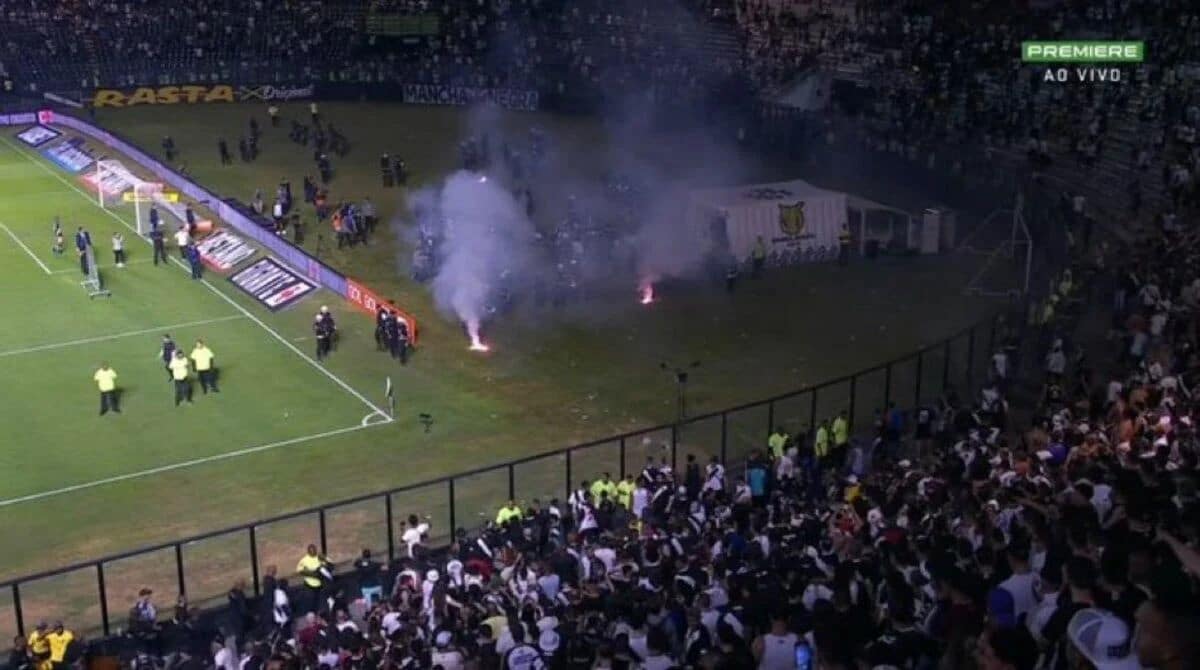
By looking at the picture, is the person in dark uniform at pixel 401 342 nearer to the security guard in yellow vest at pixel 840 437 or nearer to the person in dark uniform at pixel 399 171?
the security guard in yellow vest at pixel 840 437

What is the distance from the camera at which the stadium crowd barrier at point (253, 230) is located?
118 feet

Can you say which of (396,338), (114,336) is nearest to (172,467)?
→ (396,338)

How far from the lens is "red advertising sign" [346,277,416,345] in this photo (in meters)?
32.6

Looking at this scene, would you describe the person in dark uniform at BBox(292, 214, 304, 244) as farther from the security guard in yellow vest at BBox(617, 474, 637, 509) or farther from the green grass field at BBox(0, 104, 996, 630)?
the security guard in yellow vest at BBox(617, 474, 637, 509)

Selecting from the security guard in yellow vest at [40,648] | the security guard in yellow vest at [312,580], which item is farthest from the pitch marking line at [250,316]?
the security guard in yellow vest at [40,648]

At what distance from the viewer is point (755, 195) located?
39906 millimetres

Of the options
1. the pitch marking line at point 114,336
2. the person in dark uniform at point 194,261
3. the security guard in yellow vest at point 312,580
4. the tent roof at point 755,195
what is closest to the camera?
the security guard in yellow vest at point 312,580

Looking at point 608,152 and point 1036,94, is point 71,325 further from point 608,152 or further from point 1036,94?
point 1036,94

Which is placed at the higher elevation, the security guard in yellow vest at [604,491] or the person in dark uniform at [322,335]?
the security guard in yellow vest at [604,491]

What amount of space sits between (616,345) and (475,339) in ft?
11.0

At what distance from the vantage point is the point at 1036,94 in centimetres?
4728

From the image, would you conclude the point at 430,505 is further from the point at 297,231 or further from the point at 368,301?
the point at 297,231

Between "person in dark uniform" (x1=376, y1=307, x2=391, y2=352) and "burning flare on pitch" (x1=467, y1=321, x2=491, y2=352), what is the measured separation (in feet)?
6.64

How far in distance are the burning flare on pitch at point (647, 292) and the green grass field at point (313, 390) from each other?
44 centimetres
